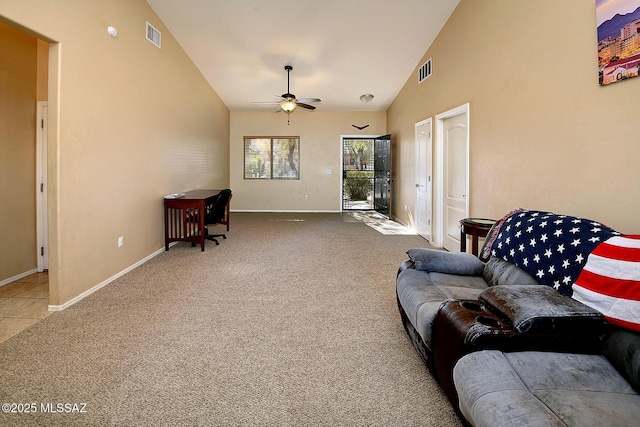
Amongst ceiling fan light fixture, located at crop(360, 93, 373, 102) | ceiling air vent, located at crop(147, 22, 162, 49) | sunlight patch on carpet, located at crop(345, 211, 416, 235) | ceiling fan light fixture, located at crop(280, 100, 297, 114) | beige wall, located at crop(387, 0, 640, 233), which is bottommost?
sunlight patch on carpet, located at crop(345, 211, 416, 235)

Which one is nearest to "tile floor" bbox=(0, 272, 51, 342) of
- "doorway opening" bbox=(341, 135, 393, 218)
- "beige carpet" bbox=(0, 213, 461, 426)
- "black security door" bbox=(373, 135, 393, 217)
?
"beige carpet" bbox=(0, 213, 461, 426)

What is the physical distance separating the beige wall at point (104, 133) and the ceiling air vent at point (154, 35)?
10cm

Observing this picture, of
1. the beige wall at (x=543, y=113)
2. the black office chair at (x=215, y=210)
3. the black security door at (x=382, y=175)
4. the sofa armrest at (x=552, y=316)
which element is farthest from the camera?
the black security door at (x=382, y=175)

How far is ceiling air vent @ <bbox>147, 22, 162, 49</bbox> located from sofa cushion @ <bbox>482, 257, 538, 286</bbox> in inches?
191

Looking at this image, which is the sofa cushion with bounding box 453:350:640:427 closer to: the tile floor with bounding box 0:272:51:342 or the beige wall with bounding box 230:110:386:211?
the tile floor with bounding box 0:272:51:342

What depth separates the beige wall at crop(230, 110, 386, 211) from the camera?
962 cm

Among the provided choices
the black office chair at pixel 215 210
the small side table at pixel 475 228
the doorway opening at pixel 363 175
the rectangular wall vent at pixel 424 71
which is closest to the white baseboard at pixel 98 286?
the black office chair at pixel 215 210

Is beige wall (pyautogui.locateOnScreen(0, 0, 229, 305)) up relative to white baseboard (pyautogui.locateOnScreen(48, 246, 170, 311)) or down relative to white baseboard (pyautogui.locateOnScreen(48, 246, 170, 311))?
up

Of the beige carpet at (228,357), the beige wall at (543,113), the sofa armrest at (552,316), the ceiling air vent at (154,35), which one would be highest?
the ceiling air vent at (154,35)

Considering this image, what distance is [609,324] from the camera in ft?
4.62

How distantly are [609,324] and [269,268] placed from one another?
3317 mm

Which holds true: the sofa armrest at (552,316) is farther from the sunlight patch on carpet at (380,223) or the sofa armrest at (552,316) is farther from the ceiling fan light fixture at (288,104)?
the ceiling fan light fixture at (288,104)

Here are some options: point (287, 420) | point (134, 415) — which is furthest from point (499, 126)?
point (134, 415)

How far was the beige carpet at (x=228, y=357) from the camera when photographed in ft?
5.40
